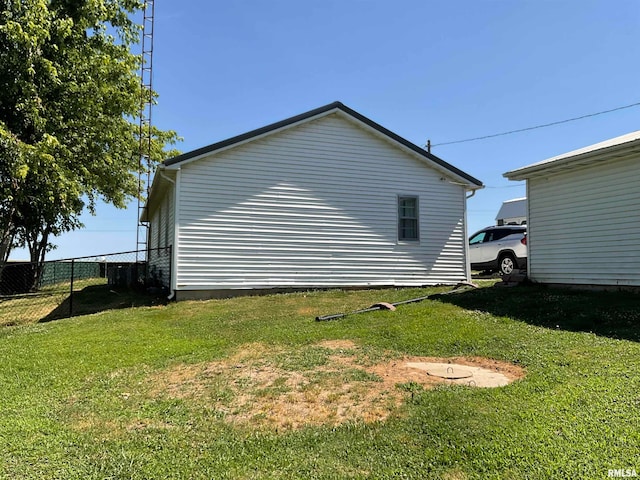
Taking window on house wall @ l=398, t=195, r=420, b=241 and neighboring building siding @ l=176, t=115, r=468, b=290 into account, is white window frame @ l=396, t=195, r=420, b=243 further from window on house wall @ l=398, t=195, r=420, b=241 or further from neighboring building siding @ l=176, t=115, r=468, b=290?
neighboring building siding @ l=176, t=115, r=468, b=290

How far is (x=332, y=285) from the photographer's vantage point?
1207cm

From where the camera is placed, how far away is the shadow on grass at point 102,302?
10.8m

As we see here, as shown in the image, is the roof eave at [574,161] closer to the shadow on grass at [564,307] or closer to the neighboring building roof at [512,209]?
the shadow on grass at [564,307]

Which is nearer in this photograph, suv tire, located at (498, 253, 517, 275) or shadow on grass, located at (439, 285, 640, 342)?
shadow on grass, located at (439, 285, 640, 342)

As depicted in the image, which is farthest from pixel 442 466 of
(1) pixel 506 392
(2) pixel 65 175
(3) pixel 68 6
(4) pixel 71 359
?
(3) pixel 68 6

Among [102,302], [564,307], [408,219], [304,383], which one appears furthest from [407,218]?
[304,383]

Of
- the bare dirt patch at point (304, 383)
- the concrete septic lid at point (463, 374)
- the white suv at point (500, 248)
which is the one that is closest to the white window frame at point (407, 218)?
the white suv at point (500, 248)

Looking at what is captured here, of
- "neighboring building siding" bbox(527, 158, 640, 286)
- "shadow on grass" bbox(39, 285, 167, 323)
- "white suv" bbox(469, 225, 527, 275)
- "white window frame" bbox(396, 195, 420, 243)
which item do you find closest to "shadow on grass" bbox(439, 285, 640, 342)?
"neighboring building siding" bbox(527, 158, 640, 286)

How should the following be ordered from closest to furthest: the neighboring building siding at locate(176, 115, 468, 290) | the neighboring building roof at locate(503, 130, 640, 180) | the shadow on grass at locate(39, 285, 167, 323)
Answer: the neighboring building roof at locate(503, 130, 640, 180) < the shadow on grass at locate(39, 285, 167, 323) < the neighboring building siding at locate(176, 115, 468, 290)

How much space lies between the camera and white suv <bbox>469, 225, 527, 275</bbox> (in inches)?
561

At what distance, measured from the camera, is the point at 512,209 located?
Result: 28.6 meters

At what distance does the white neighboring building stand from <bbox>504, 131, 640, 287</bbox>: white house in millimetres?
17684

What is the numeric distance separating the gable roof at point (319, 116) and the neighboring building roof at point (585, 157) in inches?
92.4

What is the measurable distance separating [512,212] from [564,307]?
22.3 m
